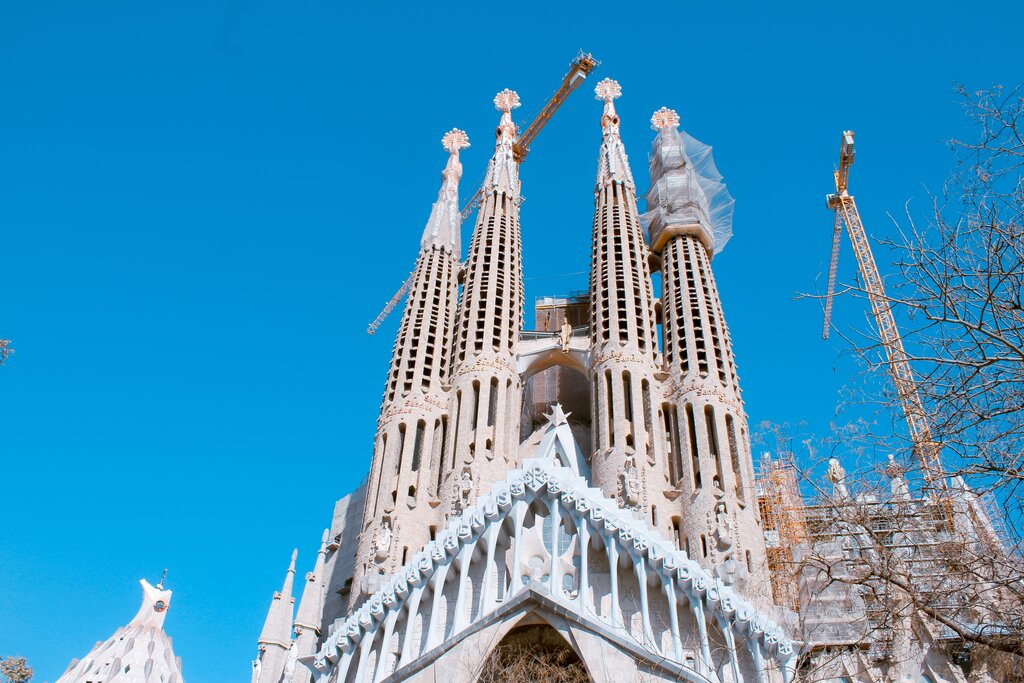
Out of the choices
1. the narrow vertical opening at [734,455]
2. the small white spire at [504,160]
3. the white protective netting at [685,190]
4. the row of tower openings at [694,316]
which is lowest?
the narrow vertical opening at [734,455]

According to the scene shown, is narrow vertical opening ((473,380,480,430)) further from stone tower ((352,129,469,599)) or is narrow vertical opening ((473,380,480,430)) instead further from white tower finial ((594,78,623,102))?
white tower finial ((594,78,623,102))

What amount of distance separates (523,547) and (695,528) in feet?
22.7

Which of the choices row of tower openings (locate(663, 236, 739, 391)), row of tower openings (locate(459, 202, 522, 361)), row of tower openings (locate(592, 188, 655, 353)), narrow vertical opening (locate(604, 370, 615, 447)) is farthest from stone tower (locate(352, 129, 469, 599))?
row of tower openings (locate(663, 236, 739, 391))

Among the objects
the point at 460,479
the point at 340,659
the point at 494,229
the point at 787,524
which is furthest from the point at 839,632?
the point at 494,229

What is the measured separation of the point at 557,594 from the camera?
17.4 m

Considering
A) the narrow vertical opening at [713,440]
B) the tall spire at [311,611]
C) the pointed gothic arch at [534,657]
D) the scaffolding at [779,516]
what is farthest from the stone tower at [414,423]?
the scaffolding at [779,516]

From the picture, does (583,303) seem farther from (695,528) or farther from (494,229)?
(695,528)

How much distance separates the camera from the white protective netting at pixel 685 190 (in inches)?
1371

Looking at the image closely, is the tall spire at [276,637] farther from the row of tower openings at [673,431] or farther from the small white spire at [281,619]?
the row of tower openings at [673,431]

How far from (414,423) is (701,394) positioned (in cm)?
922

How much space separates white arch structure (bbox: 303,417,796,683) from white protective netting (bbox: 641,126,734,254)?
18.2 m

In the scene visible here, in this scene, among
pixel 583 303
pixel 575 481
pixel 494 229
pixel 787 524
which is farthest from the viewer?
pixel 583 303

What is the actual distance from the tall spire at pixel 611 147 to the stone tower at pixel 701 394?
1.55m

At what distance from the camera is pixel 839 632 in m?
23.5
